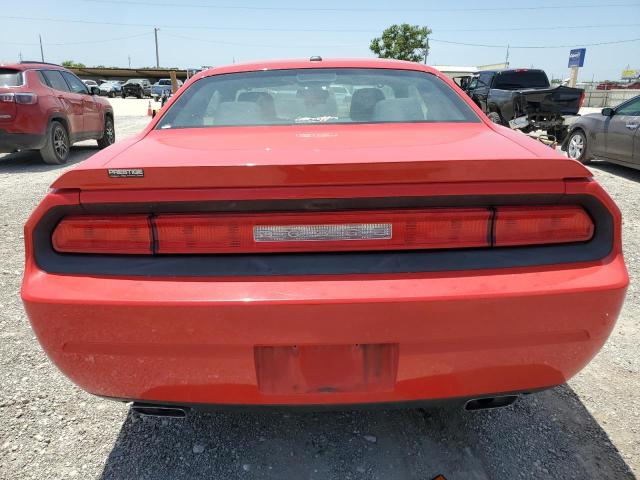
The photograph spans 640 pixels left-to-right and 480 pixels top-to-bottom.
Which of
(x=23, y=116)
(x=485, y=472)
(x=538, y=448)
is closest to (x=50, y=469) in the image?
(x=485, y=472)

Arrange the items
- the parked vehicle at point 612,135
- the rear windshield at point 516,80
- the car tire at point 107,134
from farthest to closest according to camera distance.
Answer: the rear windshield at point 516,80
the car tire at point 107,134
the parked vehicle at point 612,135

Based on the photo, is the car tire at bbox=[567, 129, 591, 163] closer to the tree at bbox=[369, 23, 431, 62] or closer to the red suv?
the red suv

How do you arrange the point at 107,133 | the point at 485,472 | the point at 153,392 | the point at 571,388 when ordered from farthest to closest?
the point at 107,133, the point at 571,388, the point at 485,472, the point at 153,392

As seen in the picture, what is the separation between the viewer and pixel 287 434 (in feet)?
7.22

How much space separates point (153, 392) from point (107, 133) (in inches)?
429

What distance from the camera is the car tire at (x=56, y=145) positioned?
8484mm

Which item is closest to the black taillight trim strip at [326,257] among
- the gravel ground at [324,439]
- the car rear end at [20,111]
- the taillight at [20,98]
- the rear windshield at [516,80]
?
the gravel ground at [324,439]

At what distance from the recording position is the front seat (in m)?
2.45

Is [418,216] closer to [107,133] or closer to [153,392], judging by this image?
[153,392]

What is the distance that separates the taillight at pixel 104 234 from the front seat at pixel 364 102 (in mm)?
1253

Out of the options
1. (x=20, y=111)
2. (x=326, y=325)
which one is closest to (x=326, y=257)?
(x=326, y=325)

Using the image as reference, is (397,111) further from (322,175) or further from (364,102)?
(322,175)

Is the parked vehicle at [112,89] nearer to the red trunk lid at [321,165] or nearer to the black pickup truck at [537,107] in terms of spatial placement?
the black pickup truck at [537,107]

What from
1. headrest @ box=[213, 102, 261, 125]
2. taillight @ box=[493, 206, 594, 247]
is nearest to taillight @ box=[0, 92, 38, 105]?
headrest @ box=[213, 102, 261, 125]
